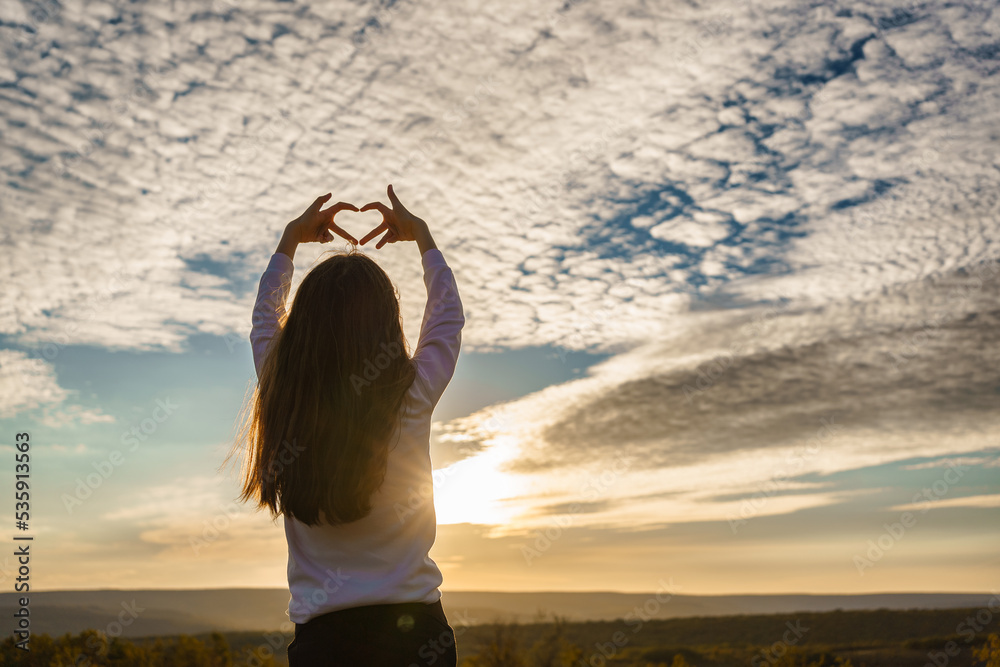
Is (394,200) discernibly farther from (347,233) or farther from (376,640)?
(376,640)

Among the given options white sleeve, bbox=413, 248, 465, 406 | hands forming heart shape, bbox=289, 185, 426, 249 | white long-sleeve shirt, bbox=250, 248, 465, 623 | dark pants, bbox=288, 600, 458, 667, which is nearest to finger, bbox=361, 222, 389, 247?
hands forming heart shape, bbox=289, 185, 426, 249

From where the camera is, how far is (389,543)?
2.09 m

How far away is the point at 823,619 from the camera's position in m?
45.6

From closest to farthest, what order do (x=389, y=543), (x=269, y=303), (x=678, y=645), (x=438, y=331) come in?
(x=389, y=543), (x=438, y=331), (x=269, y=303), (x=678, y=645)

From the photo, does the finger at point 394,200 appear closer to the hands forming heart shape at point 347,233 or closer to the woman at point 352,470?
the hands forming heart shape at point 347,233

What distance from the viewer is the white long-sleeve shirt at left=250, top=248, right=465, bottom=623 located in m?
2.02

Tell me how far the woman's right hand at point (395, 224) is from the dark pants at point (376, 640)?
1.56 metres

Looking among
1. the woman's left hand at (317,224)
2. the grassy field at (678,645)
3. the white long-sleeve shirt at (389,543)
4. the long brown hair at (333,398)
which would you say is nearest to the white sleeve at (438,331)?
the white long-sleeve shirt at (389,543)

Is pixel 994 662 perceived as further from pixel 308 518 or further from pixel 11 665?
pixel 11 665

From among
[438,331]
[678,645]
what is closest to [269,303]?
[438,331]

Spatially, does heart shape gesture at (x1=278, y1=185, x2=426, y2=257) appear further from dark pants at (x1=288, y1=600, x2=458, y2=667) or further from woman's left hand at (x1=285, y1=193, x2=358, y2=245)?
dark pants at (x1=288, y1=600, x2=458, y2=667)

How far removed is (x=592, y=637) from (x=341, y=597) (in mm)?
49307

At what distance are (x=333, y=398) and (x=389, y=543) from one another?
0.51 meters

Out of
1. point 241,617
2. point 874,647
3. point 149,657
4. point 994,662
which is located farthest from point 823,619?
point 241,617
